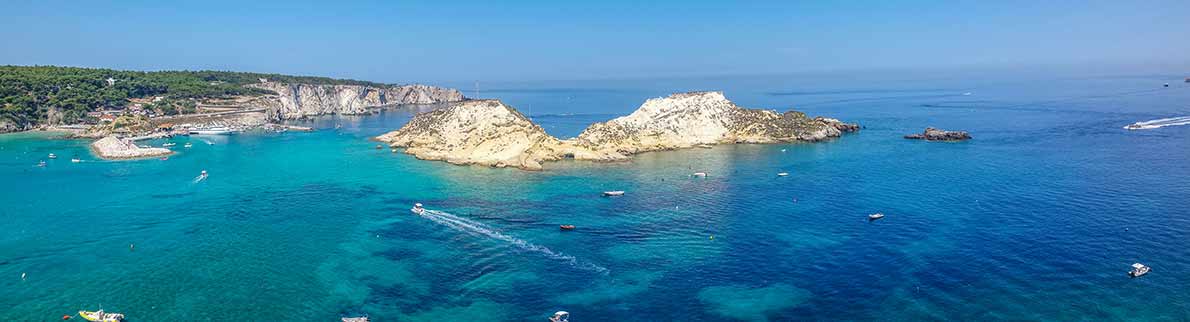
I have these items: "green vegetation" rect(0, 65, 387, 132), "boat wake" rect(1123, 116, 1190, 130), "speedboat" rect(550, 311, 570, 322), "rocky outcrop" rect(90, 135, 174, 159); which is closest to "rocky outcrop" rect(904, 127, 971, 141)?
"boat wake" rect(1123, 116, 1190, 130)

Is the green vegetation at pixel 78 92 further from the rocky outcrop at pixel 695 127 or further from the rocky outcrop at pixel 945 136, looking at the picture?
the rocky outcrop at pixel 945 136

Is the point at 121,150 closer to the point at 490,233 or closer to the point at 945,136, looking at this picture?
the point at 490,233

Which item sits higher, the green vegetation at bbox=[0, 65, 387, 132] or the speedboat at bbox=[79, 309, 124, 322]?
the green vegetation at bbox=[0, 65, 387, 132]

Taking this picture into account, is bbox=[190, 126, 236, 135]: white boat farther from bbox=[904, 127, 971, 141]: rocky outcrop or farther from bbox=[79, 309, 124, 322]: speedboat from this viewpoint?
bbox=[904, 127, 971, 141]: rocky outcrop

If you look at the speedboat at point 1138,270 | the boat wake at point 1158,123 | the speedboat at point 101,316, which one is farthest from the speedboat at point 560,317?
the boat wake at point 1158,123

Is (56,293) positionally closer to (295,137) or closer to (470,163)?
(470,163)

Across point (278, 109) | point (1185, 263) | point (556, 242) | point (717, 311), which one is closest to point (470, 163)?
point (556, 242)
